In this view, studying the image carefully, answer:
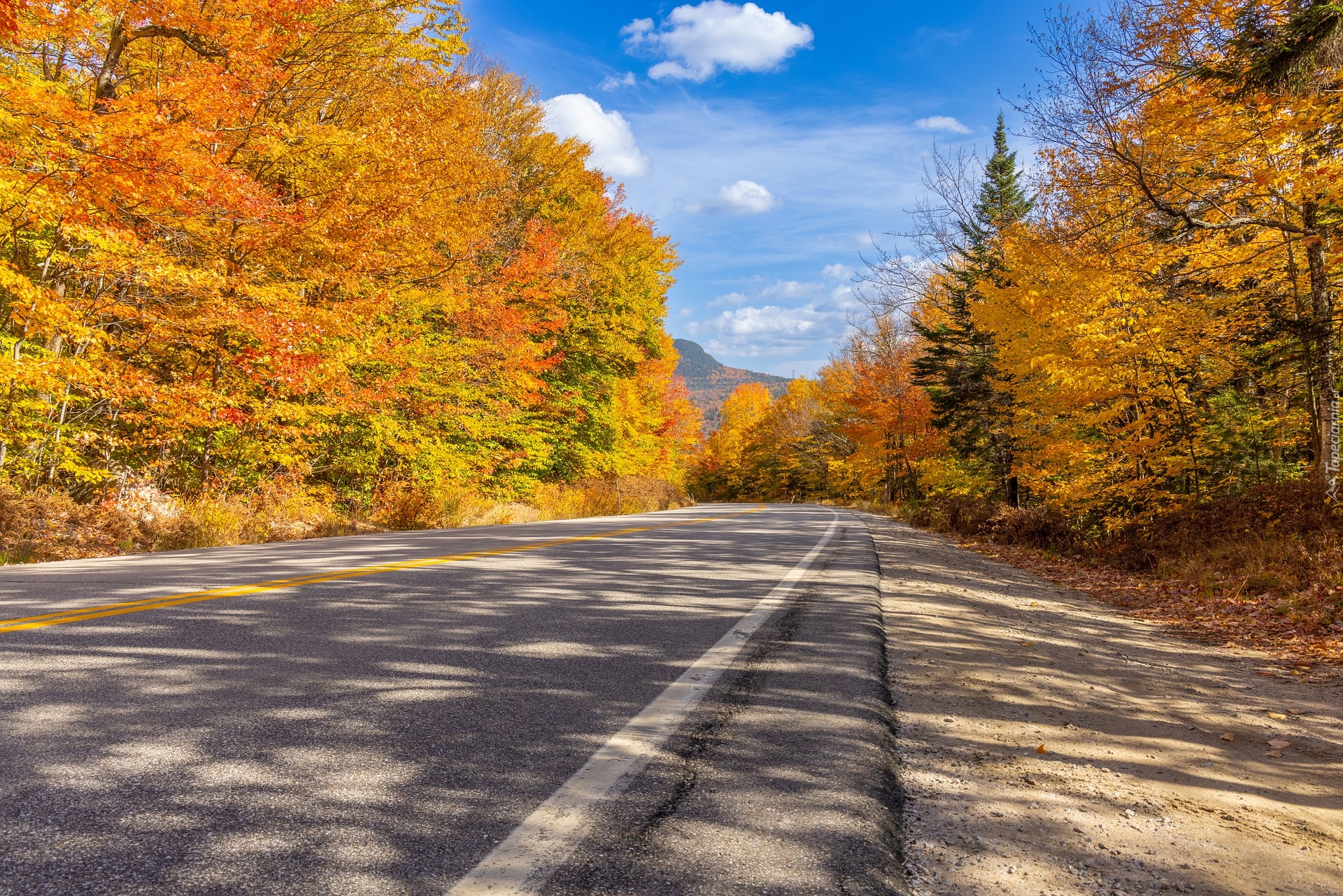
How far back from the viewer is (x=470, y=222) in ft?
54.3

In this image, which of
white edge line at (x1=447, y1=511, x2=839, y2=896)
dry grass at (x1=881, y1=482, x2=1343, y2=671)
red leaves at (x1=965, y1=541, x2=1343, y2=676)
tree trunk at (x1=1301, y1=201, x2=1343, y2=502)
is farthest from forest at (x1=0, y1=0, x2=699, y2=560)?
tree trunk at (x1=1301, y1=201, x2=1343, y2=502)

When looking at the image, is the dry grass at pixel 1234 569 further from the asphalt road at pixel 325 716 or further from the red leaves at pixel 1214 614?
the asphalt road at pixel 325 716

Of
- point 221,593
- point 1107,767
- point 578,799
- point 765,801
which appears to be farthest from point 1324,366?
point 221,593

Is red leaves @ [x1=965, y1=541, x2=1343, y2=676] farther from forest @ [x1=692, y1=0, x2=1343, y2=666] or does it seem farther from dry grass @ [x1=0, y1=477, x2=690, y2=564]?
dry grass @ [x1=0, y1=477, x2=690, y2=564]

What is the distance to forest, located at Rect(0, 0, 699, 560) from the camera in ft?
29.7

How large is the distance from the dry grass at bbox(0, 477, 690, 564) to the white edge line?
8398mm

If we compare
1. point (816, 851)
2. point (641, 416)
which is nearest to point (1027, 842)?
point (816, 851)

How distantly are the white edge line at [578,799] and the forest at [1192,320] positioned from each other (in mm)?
5476

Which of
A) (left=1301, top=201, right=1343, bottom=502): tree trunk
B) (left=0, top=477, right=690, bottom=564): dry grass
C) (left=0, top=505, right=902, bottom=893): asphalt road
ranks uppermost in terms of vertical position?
(left=1301, top=201, right=1343, bottom=502): tree trunk

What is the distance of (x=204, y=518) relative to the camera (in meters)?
10.2

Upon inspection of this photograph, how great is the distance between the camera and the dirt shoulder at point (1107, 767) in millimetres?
2094

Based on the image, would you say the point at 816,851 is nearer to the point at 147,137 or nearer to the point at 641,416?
the point at 147,137

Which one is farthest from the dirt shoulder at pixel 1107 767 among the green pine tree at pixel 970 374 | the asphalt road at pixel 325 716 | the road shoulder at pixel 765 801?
the green pine tree at pixel 970 374

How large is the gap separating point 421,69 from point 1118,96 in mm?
13043
